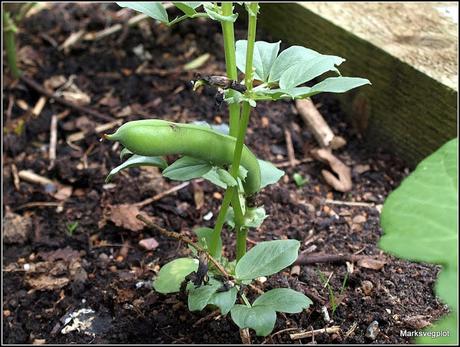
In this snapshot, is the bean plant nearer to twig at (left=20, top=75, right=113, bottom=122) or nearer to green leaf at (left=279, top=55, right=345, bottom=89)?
green leaf at (left=279, top=55, right=345, bottom=89)

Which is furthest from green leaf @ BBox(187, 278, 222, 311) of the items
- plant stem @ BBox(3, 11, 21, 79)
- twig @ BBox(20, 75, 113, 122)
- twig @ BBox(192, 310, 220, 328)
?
plant stem @ BBox(3, 11, 21, 79)

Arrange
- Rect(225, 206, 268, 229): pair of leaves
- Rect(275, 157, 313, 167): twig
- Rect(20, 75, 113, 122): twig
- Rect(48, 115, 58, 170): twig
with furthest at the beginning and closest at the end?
Rect(20, 75, 113, 122): twig
Rect(48, 115, 58, 170): twig
Rect(275, 157, 313, 167): twig
Rect(225, 206, 268, 229): pair of leaves

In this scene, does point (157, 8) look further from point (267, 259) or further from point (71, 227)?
point (71, 227)

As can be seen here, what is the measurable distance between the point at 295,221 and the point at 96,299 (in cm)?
50

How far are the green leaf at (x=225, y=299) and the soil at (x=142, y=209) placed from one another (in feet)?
0.53

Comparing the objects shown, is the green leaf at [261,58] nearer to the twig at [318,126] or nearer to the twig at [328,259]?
the twig at [328,259]

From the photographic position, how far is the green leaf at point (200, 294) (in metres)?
1.22

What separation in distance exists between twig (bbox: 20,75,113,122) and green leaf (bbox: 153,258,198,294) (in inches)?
33.2

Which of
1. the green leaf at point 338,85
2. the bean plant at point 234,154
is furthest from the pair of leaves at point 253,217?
the green leaf at point 338,85

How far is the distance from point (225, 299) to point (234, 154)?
0.25 m

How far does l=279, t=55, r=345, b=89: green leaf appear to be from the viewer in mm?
1129

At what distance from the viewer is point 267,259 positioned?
4.12ft

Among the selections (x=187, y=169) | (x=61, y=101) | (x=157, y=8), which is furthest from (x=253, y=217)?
(x=61, y=101)

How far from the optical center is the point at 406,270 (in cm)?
146
